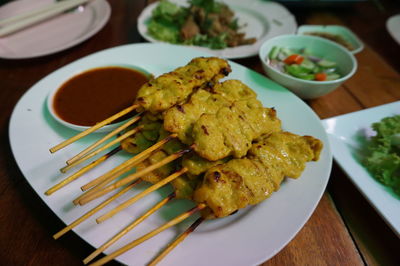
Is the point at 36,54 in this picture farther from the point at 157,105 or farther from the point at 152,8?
the point at 157,105

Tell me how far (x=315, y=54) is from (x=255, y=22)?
47.3 inches

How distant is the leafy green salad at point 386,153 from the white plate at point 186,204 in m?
0.50

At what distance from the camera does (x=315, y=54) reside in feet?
10.5

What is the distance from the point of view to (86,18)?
12.4 ft

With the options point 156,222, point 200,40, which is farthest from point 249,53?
point 156,222

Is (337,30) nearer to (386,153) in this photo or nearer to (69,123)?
(386,153)

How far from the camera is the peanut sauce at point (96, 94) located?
216 cm

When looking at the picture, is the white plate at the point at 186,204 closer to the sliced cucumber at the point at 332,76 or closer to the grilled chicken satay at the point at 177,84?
the grilled chicken satay at the point at 177,84

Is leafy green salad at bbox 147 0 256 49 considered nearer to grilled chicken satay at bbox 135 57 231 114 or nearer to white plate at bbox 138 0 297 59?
white plate at bbox 138 0 297 59

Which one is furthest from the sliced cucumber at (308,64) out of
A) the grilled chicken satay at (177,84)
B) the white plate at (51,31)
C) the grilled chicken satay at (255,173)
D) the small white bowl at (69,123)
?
the white plate at (51,31)

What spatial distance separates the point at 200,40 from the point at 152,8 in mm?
1054

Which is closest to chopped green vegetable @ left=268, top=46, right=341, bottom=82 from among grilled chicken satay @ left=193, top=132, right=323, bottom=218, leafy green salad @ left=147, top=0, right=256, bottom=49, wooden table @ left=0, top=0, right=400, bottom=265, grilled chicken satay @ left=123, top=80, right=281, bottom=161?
wooden table @ left=0, top=0, right=400, bottom=265

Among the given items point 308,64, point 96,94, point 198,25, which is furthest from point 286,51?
point 96,94

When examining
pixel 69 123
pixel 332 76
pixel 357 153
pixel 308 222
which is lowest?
pixel 308 222
